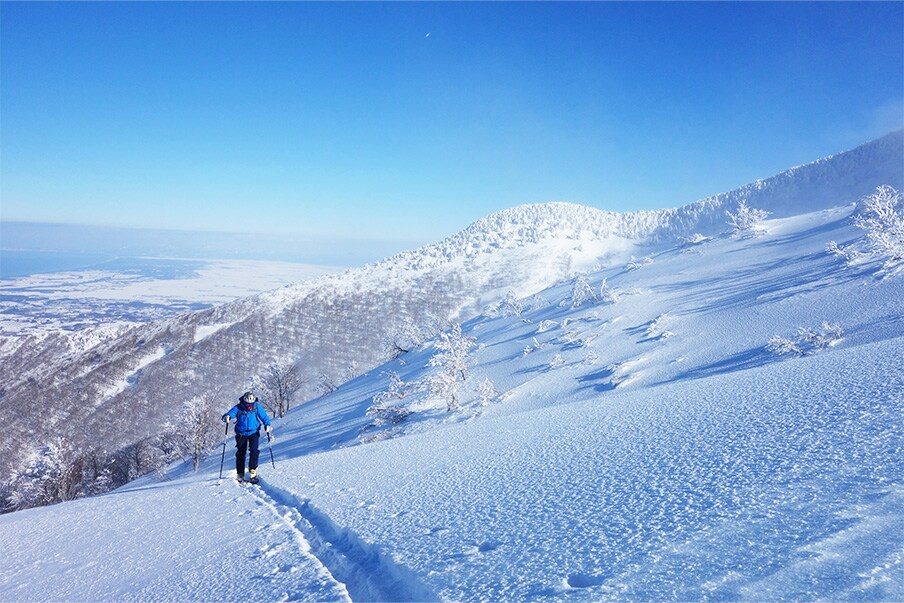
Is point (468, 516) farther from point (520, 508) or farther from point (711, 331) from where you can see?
point (711, 331)

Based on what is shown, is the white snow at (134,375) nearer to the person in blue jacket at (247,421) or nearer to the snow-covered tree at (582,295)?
the snow-covered tree at (582,295)

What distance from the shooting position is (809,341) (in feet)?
37.9

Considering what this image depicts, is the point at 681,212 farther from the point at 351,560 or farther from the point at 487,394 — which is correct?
the point at 351,560

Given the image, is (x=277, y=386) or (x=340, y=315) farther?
(x=340, y=315)

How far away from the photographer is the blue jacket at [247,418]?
32.0 feet

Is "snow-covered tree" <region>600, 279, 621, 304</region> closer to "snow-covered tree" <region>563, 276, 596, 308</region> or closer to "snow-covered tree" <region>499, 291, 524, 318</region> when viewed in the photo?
"snow-covered tree" <region>563, 276, 596, 308</region>

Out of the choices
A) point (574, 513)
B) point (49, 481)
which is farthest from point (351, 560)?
point (49, 481)

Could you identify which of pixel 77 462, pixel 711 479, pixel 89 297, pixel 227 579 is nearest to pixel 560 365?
pixel 711 479

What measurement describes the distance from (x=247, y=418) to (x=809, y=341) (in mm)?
13642

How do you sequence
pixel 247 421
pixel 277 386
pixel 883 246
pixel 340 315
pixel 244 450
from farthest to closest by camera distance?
pixel 340 315, pixel 277 386, pixel 883 246, pixel 247 421, pixel 244 450

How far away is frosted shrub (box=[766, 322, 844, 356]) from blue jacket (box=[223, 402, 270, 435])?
12.5m

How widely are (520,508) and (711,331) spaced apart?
1415cm

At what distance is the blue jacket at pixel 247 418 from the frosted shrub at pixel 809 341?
1250 centimetres

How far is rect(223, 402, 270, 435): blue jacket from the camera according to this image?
9.77 m
